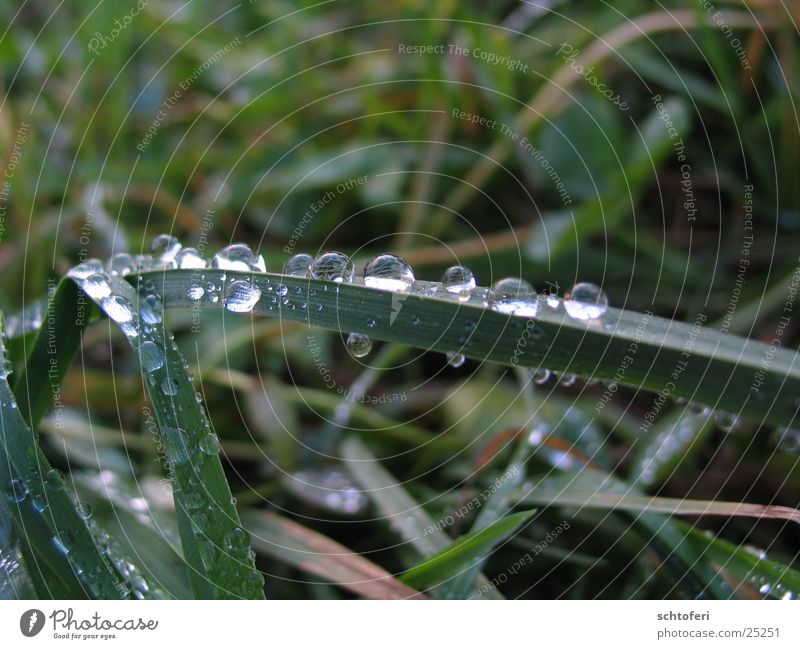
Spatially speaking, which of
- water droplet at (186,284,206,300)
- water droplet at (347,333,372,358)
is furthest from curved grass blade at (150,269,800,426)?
water droplet at (347,333,372,358)

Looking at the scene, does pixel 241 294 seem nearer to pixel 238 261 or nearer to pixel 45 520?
pixel 238 261

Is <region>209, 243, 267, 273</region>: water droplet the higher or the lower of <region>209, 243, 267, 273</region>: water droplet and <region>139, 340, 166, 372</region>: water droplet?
the higher

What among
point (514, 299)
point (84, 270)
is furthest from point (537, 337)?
point (84, 270)

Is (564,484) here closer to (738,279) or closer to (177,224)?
(738,279)

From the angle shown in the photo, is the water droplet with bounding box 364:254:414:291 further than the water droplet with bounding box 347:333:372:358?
No

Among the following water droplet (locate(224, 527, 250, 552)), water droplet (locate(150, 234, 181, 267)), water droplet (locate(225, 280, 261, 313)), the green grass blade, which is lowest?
the green grass blade

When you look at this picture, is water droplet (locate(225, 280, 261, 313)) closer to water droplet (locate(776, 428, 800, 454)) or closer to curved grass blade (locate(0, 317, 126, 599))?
curved grass blade (locate(0, 317, 126, 599))

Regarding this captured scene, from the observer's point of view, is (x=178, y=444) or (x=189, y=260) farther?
(x=189, y=260)
